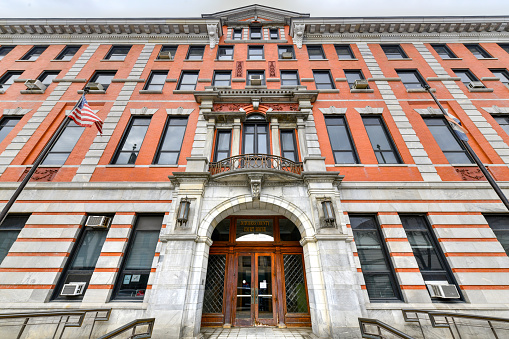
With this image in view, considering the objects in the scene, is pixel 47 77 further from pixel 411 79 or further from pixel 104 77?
pixel 411 79

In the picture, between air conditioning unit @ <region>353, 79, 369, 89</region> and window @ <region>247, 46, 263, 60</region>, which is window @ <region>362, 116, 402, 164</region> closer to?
air conditioning unit @ <region>353, 79, 369, 89</region>

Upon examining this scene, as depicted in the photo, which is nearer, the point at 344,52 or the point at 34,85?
the point at 34,85

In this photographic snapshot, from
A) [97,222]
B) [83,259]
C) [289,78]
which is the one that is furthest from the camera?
[289,78]

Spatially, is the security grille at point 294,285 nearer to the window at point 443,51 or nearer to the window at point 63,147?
the window at point 63,147

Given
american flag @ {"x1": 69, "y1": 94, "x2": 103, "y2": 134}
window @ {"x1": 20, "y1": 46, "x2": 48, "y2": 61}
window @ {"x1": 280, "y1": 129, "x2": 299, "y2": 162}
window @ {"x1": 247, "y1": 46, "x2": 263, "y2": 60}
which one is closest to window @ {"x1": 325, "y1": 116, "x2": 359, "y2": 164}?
window @ {"x1": 280, "y1": 129, "x2": 299, "y2": 162}

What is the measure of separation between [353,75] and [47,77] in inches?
747

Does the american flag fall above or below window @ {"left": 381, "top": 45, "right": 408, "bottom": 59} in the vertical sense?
below

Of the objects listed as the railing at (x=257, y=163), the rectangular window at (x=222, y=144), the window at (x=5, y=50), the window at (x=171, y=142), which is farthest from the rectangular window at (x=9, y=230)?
the window at (x=5, y=50)

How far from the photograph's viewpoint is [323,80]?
13.2 meters

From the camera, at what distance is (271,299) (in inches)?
322

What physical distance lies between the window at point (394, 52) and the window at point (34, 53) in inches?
930

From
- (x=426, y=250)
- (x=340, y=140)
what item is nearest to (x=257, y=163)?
(x=340, y=140)

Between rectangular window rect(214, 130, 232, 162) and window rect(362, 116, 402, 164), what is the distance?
7.03 meters

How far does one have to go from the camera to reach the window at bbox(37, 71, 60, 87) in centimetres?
1288
